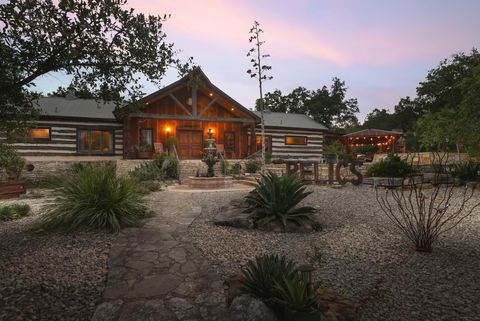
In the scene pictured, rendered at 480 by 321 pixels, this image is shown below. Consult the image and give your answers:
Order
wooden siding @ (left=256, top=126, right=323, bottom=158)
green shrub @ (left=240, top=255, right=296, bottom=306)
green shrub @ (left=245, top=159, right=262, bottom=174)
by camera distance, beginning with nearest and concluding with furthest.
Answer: green shrub @ (left=240, top=255, right=296, bottom=306) < green shrub @ (left=245, top=159, right=262, bottom=174) < wooden siding @ (left=256, top=126, right=323, bottom=158)

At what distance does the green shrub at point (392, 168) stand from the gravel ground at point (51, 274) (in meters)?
11.2

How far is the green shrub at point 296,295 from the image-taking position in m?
2.49

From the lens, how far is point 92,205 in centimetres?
591

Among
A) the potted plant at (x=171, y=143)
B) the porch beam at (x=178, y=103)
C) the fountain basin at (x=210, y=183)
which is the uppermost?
the porch beam at (x=178, y=103)

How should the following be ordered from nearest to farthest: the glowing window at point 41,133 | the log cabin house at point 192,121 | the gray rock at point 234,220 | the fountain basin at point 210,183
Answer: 1. the gray rock at point 234,220
2. the fountain basin at point 210,183
3. the glowing window at point 41,133
4. the log cabin house at point 192,121

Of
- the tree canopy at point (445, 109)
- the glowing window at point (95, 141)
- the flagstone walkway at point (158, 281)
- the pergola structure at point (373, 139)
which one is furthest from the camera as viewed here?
the pergola structure at point (373, 139)

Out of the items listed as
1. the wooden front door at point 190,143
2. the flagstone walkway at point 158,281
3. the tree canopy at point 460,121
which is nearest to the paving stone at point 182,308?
the flagstone walkway at point 158,281

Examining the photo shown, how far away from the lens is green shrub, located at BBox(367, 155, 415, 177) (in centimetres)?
1213

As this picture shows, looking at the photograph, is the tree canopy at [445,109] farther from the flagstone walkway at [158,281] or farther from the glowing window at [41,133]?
the glowing window at [41,133]

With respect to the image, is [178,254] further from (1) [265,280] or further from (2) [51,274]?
(1) [265,280]

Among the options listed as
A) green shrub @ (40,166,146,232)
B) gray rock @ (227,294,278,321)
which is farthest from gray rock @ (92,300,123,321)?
green shrub @ (40,166,146,232)

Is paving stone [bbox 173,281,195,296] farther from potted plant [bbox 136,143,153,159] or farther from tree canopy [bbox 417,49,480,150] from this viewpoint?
potted plant [bbox 136,143,153,159]

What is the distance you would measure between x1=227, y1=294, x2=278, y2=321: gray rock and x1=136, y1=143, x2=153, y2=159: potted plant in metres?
17.2

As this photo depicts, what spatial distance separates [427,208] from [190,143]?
16522 mm
